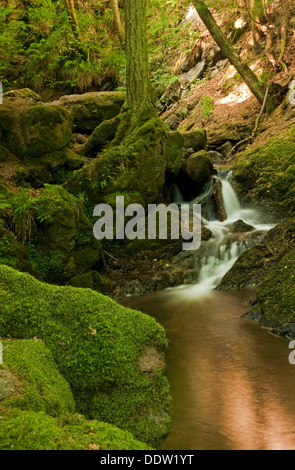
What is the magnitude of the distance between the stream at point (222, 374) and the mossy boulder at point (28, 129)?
424 cm

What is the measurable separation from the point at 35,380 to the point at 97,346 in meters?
0.63

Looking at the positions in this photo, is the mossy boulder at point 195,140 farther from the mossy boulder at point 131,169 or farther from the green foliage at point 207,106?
the green foliage at point 207,106

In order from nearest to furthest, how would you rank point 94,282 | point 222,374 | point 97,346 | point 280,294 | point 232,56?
point 97,346
point 222,374
point 280,294
point 94,282
point 232,56

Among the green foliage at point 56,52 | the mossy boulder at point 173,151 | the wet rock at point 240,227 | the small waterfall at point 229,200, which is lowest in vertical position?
the wet rock at point 240,227

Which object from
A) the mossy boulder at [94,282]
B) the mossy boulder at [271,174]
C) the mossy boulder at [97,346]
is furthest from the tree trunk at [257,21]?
the mossy boulder at [97,346]

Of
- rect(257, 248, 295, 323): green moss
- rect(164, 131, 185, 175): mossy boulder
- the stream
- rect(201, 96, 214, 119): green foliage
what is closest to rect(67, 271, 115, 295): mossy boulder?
the stream

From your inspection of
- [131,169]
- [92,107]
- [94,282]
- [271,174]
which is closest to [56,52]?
[92,107]

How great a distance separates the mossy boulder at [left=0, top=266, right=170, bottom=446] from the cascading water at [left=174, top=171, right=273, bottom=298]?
4513 millimetres

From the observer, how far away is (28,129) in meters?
9.57

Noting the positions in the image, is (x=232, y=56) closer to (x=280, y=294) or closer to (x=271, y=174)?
(x=271, y=174)

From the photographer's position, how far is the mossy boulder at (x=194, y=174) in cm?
1212

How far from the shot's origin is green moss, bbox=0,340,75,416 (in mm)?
2613
